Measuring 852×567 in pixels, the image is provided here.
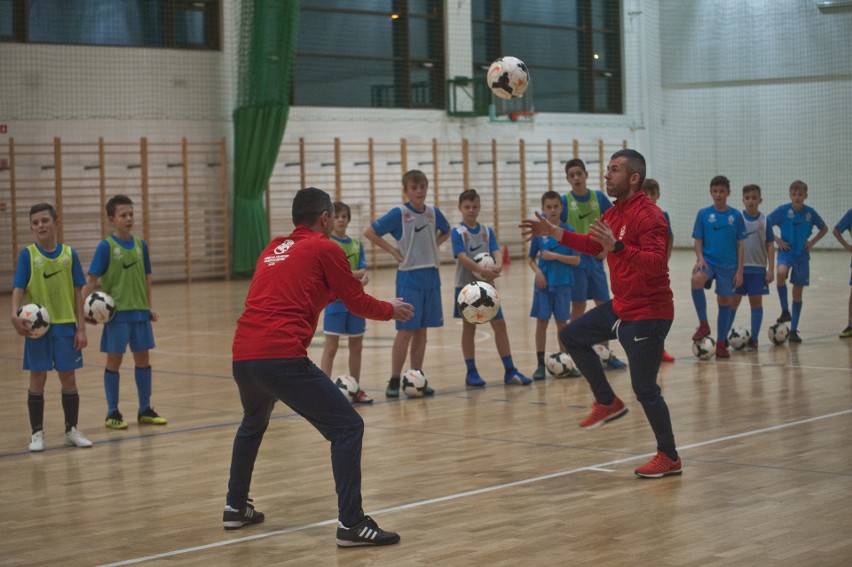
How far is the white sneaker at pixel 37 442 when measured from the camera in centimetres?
681

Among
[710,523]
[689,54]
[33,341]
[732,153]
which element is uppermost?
[689,54]

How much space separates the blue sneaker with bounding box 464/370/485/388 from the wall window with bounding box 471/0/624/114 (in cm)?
1709

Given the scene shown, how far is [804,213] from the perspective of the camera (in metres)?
11.9

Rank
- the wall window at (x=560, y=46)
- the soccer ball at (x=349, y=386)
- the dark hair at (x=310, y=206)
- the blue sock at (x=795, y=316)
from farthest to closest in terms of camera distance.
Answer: the wall window at (x=560, y=46) < the blue sock at (x=795, y=316) < the soccer ball at (x=349, y=386) < the dark hair at (x=310, y=206)

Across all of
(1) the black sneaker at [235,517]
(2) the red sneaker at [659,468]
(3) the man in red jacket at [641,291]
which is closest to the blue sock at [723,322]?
(3) the man in red jacket at [641,291]

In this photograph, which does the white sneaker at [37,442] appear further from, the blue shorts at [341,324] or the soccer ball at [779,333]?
the soccer ball at [779,333]

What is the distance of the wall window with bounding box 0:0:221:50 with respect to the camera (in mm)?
19594

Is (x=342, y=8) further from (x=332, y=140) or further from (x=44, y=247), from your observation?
(x=44, y=247)

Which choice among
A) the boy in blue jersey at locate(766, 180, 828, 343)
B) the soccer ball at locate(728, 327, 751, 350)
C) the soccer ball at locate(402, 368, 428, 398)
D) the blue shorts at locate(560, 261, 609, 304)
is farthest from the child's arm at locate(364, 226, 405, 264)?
the boy in blue jersey at locate(766, 180, 828, 343)

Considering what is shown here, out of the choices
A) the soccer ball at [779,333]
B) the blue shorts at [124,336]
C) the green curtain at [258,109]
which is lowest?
the soccer ball at [779,333]

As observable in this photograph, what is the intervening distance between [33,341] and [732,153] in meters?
23.0

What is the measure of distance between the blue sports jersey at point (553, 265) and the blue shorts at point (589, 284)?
0.26 feet

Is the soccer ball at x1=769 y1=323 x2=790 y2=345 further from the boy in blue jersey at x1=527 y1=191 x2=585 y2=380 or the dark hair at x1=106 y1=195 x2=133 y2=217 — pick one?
the dark hair at x1=106 y1=195 x2=133 y2=217

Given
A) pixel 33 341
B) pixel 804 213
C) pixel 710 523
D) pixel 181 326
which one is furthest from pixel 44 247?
pixel 804 213
